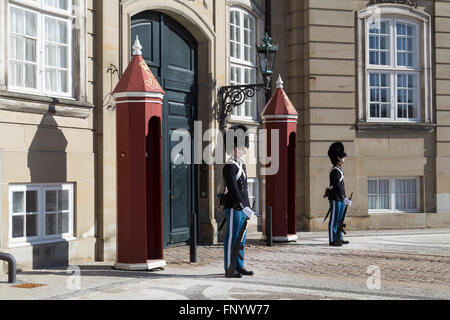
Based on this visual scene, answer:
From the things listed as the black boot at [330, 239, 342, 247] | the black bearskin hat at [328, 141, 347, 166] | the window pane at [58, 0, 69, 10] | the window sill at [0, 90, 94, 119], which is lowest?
the black boot at [330, 239, 342, 247]

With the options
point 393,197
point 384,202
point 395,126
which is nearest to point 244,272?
point 384,202

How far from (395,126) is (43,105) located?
910cm

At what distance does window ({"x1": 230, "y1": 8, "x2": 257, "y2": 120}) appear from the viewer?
48.6 ft

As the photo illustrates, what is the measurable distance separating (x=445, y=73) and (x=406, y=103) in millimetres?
1177

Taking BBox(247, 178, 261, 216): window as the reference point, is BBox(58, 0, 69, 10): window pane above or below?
above

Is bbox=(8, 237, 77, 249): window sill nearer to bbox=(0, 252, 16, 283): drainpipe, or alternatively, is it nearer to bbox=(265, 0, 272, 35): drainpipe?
bbox=(0, 252, 16, 283): drainpipe

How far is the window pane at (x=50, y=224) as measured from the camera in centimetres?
996

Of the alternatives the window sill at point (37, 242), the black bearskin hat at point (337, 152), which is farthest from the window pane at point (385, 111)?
the window sill at point (37, 242)

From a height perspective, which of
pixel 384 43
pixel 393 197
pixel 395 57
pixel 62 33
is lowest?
pixel 393 197

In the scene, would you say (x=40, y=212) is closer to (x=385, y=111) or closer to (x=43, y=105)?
(x=43, y=105)

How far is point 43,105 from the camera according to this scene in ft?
32.0

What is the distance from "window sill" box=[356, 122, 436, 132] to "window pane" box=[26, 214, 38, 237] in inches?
333

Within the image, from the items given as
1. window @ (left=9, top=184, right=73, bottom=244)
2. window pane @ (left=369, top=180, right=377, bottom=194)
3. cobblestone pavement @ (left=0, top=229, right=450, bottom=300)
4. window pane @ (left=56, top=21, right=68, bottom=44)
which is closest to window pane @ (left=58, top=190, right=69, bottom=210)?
window @ (left=9, top=184, right=73, bottom=244)
